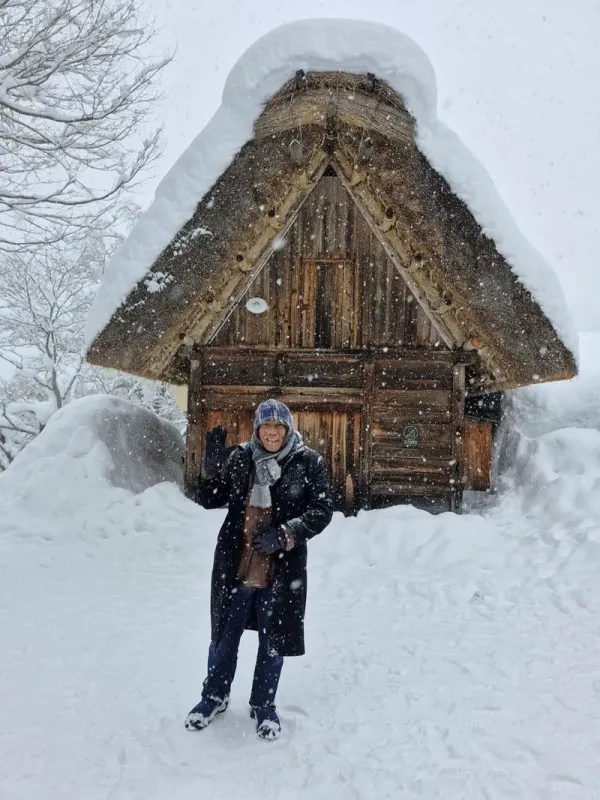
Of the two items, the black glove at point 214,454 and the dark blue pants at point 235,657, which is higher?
the black glove at point 214,454

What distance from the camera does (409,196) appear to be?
624cm

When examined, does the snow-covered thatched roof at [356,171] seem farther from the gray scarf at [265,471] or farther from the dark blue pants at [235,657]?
the dark blue pants at [235,657]

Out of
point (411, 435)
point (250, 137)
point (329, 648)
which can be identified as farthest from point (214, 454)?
point (411, 435)

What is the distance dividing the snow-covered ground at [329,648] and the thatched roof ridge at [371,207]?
66.6 inches

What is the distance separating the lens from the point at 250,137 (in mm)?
6266

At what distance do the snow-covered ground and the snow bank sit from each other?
4 centimetres

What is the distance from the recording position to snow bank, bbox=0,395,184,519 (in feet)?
22.2

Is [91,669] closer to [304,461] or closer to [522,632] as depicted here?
[304,461]

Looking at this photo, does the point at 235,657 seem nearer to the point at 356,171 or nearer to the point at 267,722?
the point at 267,722

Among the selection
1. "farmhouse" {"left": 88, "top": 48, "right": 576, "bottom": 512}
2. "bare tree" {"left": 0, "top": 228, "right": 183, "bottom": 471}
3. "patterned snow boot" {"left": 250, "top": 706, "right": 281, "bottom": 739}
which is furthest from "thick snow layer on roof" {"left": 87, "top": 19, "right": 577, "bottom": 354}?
"bare tree" {"left": 0, "top": 228, "right": 183, "bottom": 471}

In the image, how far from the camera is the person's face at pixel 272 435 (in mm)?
2914

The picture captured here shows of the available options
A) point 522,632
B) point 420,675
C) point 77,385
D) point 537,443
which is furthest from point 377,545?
point 77,385

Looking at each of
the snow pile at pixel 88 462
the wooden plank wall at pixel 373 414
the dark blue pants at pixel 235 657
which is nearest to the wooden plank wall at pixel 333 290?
the wooden plank wall at pixel 373 414

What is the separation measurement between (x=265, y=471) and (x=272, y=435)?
0.56ft
